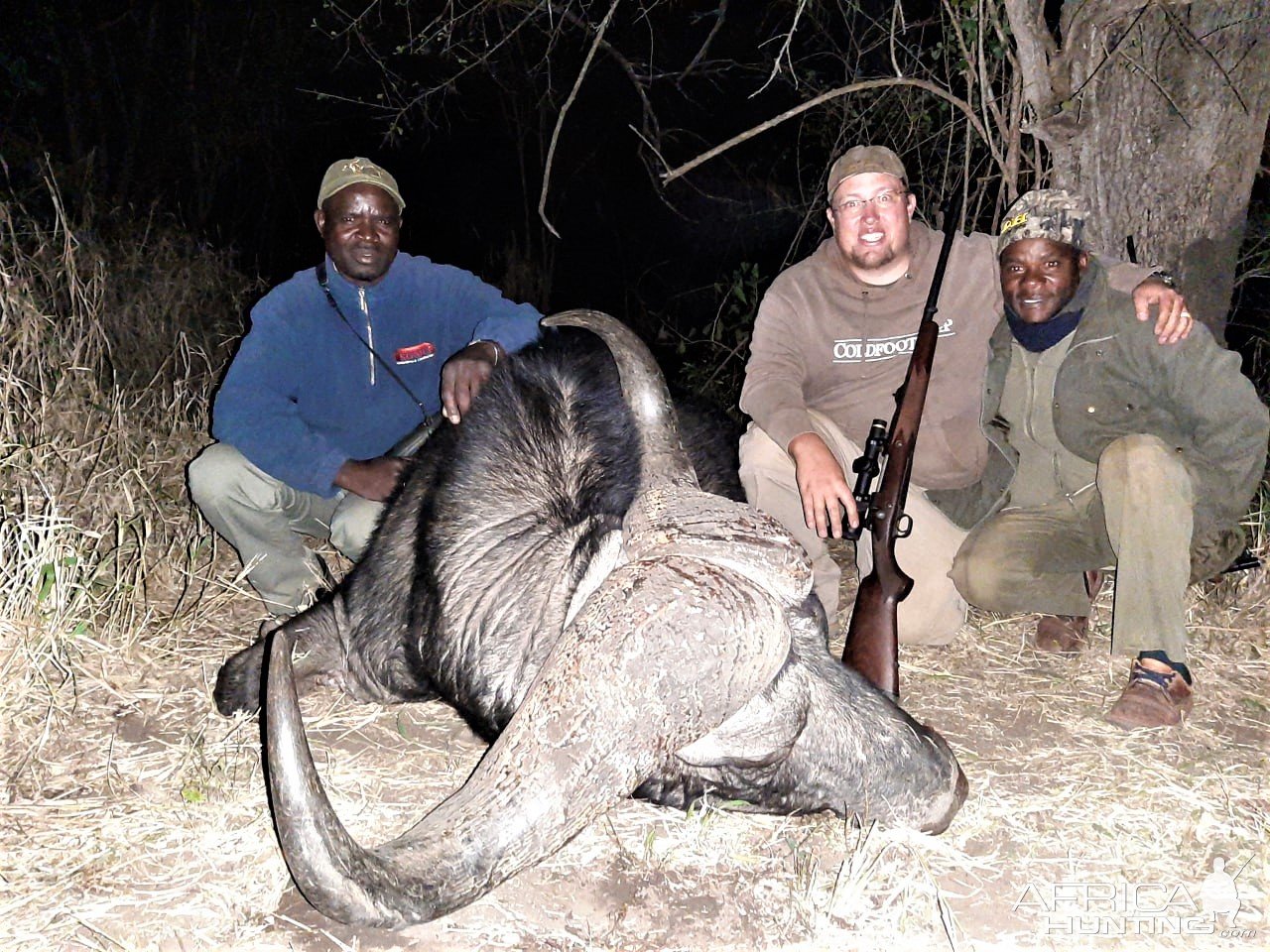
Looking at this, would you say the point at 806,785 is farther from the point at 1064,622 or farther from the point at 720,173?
the point at 720,173

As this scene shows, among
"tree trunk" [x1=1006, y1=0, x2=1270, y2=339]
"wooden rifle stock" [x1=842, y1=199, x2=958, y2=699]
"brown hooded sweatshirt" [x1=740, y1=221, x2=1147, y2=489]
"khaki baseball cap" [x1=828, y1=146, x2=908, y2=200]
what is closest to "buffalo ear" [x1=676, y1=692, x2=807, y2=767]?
"wooden rifle stock" [x1=842, y1=199, x2=958, y2=699]

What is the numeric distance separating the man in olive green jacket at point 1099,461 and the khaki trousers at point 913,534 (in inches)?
4.5

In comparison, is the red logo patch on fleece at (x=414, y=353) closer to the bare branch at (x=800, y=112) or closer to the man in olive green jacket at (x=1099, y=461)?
the bare branch at (x=800, y=112)

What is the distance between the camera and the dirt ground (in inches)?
111

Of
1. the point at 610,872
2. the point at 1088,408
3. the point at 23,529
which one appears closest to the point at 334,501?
the point at 23,529

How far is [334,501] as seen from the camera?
493cm

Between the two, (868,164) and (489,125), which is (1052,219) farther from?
(489,125)

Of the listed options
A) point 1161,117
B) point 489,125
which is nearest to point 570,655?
point 1161,117

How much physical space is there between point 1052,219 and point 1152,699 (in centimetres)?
177

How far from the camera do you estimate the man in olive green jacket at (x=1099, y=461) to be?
3.91 metres

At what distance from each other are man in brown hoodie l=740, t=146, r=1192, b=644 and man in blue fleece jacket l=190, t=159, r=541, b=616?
1082mm

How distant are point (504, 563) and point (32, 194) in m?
9.20

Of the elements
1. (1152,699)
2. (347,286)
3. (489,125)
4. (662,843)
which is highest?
(489,125)

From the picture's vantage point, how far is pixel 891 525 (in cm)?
416
